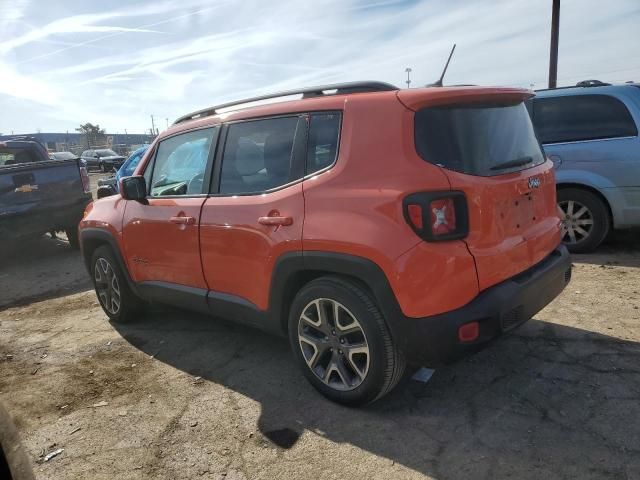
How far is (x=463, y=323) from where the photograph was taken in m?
2.41

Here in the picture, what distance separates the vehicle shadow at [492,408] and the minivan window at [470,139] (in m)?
1.31

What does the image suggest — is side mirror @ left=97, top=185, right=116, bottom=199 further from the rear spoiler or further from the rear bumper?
the rear bumper

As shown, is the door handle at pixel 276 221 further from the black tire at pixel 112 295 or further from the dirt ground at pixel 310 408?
the black tire at pixel 112 295

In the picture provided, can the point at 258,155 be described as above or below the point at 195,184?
above

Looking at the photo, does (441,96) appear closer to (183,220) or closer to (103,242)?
(183,220)

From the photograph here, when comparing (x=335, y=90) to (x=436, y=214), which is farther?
(x=335, y=90)

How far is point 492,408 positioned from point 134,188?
303cm

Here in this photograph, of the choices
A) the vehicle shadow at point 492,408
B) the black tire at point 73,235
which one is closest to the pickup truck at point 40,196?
the black tire at point 73,235

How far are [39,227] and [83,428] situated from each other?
537 centimetres

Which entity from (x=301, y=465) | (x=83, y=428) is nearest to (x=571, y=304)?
(x=301, y=465)

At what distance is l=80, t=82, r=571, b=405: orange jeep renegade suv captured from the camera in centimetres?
244

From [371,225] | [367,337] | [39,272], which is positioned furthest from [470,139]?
[39,272]

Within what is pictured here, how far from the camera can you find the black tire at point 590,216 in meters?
5.47

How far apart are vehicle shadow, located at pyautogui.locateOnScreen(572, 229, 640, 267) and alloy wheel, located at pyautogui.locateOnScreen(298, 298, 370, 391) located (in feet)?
12.1
